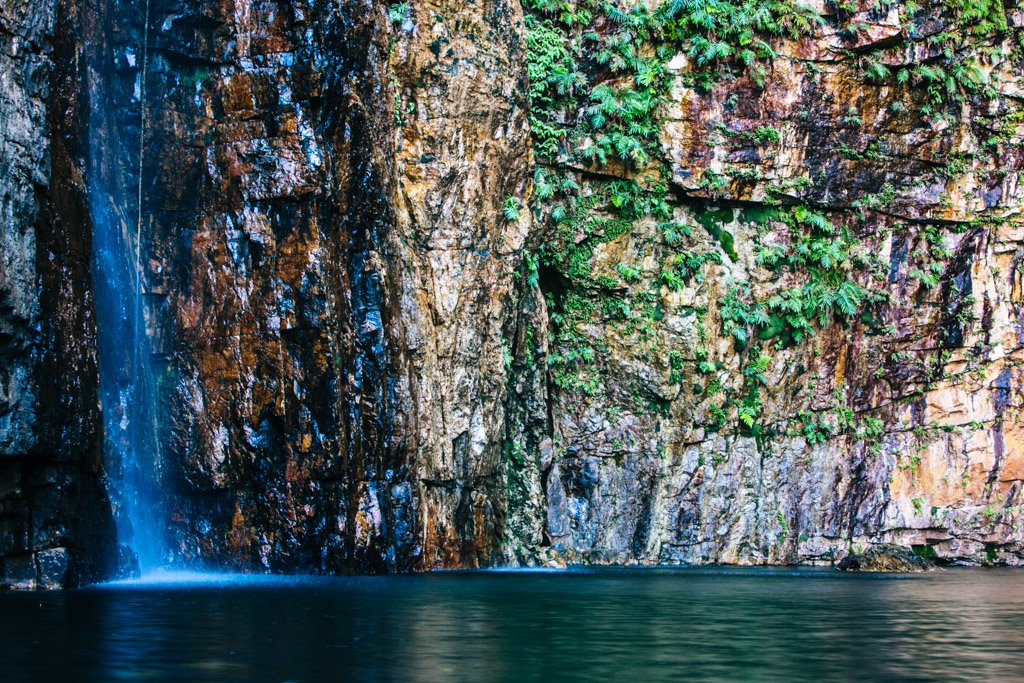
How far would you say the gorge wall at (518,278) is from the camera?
15492 mm

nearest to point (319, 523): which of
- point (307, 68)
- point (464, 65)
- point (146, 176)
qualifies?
point (146, 176)

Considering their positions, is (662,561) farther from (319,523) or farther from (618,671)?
(618,671)

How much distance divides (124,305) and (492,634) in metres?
10.9

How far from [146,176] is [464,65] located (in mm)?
7804

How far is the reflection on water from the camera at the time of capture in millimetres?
6301

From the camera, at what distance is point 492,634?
27.3 ft

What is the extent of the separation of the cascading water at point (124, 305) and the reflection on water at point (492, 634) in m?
3.09

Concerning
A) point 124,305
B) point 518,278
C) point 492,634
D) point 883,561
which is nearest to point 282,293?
point 124,305

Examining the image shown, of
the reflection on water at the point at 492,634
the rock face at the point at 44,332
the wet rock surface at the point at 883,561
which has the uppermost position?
the rock face at the point at 44,332

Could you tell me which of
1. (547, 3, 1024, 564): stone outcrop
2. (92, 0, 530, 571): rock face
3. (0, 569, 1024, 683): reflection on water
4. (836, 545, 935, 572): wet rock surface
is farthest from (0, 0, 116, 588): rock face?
(836, 545, 935, 572): wet rock surface

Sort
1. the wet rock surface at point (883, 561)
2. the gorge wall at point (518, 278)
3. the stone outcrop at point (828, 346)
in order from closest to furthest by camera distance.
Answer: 1. the gorge wall at point (518, 278)
2. the wet rock surface at point (883, 561)
3. the stone outcrop at point (828, 346)

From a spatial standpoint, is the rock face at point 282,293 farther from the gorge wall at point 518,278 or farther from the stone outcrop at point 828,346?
the stone outcrop at point 828,346

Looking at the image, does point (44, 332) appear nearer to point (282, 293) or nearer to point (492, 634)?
point (282, 293)

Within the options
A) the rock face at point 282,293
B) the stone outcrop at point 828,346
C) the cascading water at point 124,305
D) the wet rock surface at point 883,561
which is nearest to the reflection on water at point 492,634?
the cascading water at point 124,305
